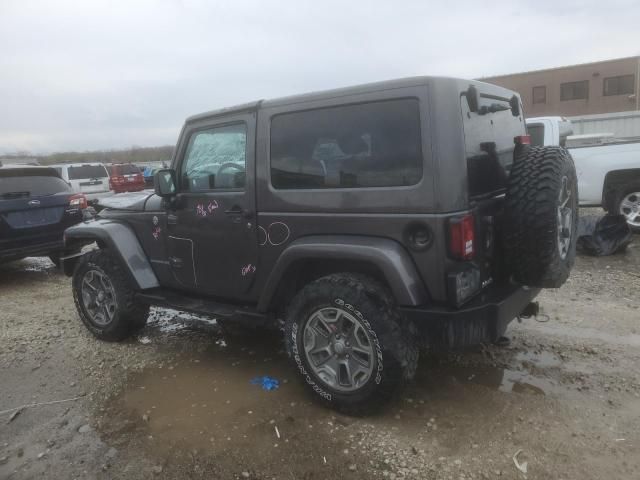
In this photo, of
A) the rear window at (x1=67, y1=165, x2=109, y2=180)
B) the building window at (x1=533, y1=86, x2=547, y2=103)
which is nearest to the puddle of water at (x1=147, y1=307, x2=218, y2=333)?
the rear window at (x1=67, y1=165, x2=109, y2=180)

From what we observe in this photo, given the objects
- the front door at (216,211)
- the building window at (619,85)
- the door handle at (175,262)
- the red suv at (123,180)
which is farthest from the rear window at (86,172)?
the building window at (619,85)

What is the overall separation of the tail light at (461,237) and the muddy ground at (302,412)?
107 cm

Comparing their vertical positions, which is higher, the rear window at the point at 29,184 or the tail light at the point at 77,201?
Answer: the rear window at the point at 29,184

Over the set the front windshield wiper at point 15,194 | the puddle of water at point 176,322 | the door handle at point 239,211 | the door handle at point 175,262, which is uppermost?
the front windshield wiper at point 15,194

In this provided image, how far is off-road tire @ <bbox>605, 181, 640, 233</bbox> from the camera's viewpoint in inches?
284

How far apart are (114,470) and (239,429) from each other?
0.72 meters

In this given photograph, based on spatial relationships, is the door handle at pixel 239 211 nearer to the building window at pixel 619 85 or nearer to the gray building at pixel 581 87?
the gray building at pixel 581 87

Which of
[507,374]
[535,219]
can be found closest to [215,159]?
[535,219]

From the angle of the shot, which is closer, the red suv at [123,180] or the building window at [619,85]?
the red suv at [123,180]

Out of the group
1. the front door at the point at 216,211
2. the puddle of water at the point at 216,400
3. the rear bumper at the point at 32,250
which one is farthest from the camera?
the rear bumper at the point at 32,250

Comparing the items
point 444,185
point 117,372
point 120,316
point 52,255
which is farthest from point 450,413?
point 52,255

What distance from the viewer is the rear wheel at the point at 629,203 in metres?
7.22

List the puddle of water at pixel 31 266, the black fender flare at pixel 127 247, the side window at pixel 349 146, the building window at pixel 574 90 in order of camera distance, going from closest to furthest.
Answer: the side window at pixel 349 146
the black fender flare at pixel 127 247
the puddle of water at pixel 31 266
the building window at pixel 574 90

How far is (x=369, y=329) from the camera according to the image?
9.07ft
